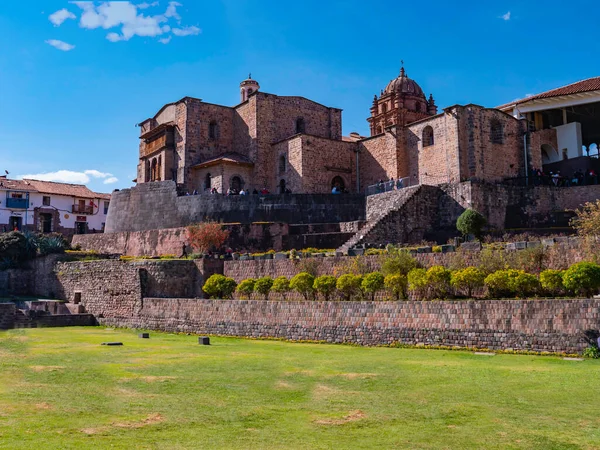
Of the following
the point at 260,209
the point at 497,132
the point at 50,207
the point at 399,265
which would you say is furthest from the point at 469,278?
the point at 50,207

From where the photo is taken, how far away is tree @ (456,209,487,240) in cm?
2170

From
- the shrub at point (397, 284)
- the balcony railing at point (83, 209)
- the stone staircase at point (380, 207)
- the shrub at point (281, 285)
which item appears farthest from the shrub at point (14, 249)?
the balcony railing at point (83, 209)

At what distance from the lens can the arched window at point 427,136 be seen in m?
31.9

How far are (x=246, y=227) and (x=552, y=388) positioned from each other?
19.2 metres

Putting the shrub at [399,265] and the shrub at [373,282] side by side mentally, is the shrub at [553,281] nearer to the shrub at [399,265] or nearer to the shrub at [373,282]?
the shrub at [399,265]

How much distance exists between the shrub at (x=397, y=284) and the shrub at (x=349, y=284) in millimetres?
921

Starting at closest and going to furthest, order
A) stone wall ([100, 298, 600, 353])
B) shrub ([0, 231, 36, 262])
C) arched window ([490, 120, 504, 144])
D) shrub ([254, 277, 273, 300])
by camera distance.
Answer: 1. stone wall ([100, 298, 600, 353])
2. shrub ([254, 277, 273, 300])
3. shrub ([0, 231, 36, 262])
4. arched window ([490, 120, 504, 144])

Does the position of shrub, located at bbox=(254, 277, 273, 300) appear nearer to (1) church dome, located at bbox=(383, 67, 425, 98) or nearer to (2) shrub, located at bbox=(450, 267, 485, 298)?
(2) shrub, located at bbox=(450, 267, 485, 298)

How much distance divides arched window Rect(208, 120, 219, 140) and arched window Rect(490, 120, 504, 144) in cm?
1741

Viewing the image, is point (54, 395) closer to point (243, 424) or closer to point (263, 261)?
point (243, 424)

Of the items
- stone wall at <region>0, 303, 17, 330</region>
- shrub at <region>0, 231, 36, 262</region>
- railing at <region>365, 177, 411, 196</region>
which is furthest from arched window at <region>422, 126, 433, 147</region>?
stone wall at <region>0, 303, 17, 330</region>

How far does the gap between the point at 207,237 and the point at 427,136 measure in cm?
1396

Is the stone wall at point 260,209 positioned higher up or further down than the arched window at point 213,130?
further down

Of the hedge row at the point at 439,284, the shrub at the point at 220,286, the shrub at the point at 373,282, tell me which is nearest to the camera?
the hedge row at the point at 439,284
